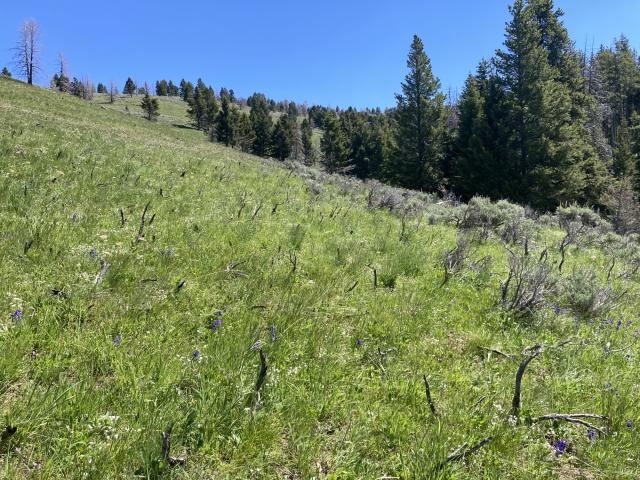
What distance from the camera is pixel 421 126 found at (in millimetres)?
43594

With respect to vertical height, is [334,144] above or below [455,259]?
above

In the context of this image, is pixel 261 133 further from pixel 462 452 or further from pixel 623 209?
pixel 462 452

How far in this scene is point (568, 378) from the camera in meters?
3.32

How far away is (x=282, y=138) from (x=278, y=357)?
9290 centimetres

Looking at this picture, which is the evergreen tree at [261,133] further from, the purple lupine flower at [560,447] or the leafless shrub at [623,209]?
the purple lupine flower at [560,447]

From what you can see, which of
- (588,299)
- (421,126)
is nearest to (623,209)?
(421,126)

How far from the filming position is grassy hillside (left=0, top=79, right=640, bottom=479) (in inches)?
87.5

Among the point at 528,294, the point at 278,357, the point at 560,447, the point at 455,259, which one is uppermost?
the point at 455,259

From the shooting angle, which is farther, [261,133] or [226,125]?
[261,133]

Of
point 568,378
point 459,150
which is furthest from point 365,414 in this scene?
point 459,150

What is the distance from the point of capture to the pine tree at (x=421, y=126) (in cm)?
4297

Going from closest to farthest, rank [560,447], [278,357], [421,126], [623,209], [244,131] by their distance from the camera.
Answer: [560,447], [278,357], [623,209], [421,126], [244,131]

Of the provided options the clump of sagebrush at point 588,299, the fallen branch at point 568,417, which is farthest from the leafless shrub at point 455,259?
the fallen branch at point 568,417

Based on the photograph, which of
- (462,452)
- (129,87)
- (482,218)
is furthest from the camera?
(129,87)
